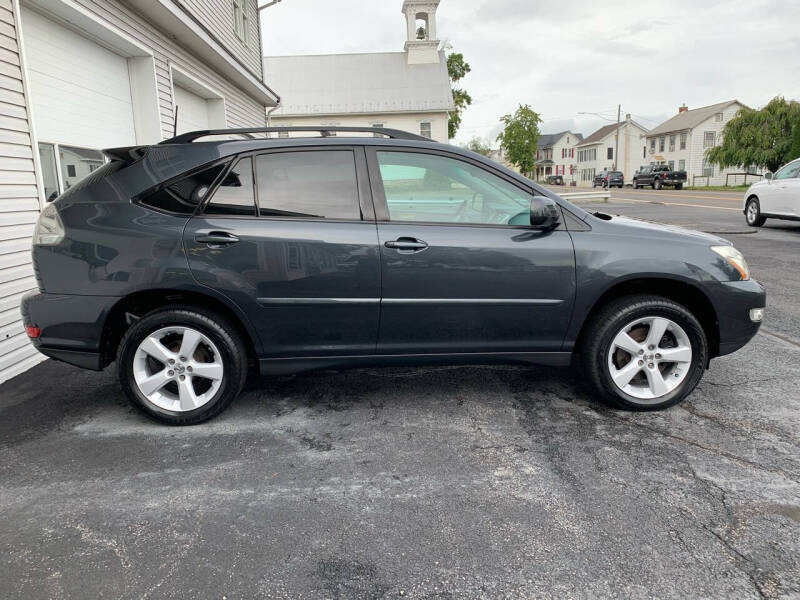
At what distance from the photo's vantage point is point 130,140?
7477 millimetres

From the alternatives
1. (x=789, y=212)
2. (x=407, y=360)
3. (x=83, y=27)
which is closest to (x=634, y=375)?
(x=407, y=360)

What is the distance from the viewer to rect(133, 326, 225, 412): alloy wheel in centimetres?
339

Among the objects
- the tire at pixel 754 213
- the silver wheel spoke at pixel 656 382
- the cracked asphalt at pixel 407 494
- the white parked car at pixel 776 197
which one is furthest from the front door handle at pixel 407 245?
the tire at pixel 754 213

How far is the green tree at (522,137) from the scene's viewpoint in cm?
5578

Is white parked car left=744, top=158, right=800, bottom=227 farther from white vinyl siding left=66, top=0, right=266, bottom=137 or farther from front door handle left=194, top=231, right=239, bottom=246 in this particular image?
front door handle left=194, top=231, right=239, bottom=246

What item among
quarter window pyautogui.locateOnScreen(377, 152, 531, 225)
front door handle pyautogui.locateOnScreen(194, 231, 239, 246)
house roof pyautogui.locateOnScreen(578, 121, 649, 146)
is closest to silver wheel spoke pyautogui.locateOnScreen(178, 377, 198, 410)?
front door handle pyautogui.locateOnScreen(194, 231, 239, 246)

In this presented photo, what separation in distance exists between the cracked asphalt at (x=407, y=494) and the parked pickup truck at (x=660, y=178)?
41.0 metres

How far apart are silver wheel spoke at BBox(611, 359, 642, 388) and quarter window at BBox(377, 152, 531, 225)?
1099 mm

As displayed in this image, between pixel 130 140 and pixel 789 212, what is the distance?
1333 cm

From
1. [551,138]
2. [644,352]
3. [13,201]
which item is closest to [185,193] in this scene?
[13,201]

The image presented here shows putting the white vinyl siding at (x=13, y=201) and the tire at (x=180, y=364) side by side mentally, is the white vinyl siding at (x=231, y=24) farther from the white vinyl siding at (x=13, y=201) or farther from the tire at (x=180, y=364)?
the tire at (x=180, y=364)

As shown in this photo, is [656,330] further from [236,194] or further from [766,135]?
[766,135]

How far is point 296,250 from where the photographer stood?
3354 millimetres

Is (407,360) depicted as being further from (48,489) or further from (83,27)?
(83,27)
